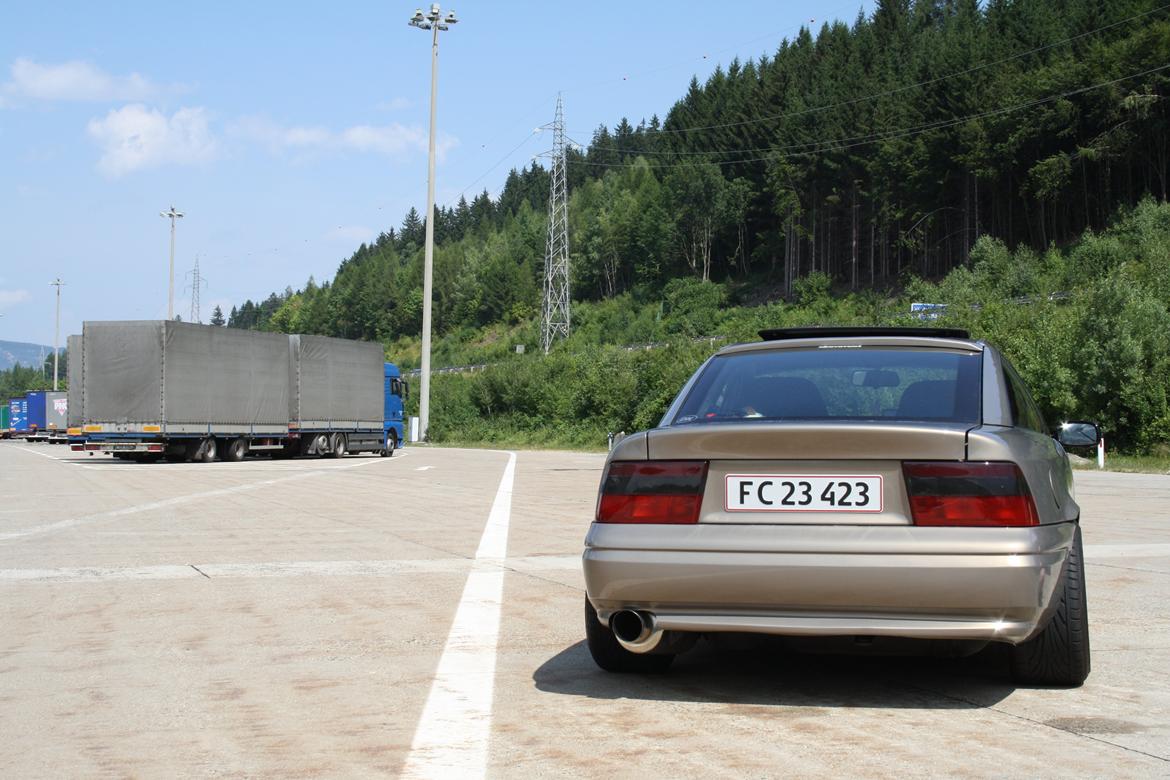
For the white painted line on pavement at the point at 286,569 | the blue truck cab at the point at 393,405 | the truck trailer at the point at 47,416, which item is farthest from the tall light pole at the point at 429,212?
the white painted line on pavement at the point at 286,569

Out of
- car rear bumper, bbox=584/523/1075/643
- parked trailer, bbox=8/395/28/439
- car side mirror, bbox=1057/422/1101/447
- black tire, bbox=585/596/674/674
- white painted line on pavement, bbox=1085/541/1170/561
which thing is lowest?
parked trailer, bbox=8/395/28/439

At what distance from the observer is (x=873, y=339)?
584 centimetres

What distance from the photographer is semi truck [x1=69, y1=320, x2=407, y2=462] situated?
1282 inches

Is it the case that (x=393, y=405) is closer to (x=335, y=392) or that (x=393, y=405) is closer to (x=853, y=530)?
(x=335, y=392)

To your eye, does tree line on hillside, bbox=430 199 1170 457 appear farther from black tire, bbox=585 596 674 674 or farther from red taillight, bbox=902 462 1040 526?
red taillight, bbox=902 462 1040 526

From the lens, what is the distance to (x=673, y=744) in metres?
4.30

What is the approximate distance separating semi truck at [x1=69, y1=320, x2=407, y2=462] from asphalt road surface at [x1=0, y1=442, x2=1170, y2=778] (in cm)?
2309

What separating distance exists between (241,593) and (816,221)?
85047mm

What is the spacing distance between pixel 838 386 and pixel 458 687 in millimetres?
2138

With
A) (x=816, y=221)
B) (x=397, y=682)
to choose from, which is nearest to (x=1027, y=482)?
(x=397, y=682)

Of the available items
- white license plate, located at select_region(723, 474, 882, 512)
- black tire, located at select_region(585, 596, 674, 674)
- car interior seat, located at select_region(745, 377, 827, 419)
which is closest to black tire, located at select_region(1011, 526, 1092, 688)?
white license plate, located at select_region(723, 474, 882, 512)

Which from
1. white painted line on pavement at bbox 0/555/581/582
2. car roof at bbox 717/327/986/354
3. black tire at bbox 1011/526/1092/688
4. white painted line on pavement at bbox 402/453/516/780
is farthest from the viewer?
white painted line on pavement at bbox 0/555/581/582

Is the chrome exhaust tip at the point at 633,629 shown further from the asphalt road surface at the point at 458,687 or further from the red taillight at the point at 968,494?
the red taillight at the point at 968,494

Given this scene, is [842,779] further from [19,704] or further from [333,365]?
[333,365]
